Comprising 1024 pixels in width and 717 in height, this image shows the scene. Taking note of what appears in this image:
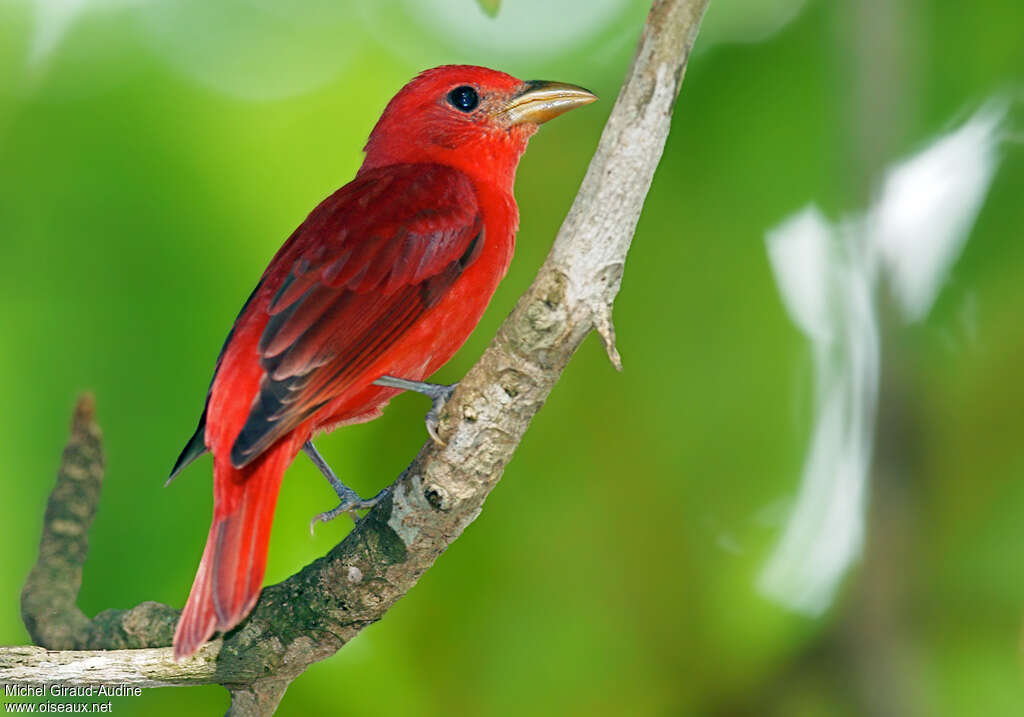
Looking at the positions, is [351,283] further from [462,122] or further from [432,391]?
[462,122]

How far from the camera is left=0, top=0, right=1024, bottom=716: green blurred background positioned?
2.58 meters

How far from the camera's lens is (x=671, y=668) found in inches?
103

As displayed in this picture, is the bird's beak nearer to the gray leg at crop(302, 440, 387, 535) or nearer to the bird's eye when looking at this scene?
the bird's eye

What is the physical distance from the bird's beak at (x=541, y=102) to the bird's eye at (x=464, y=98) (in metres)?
0.07

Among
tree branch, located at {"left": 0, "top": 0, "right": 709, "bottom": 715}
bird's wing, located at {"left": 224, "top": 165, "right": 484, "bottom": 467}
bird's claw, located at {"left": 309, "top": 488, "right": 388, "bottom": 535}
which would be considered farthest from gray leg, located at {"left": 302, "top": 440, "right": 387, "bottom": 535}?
bird's wing, located at {"left": 224, "top": 165, "right": 484, "bottom": 467}

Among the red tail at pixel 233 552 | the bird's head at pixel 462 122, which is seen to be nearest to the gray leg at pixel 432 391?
the red tail at pixel 233 552

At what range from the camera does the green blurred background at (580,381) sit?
102 inches

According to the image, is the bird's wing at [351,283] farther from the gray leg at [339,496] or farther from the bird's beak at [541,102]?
the gray leg at [339,496]

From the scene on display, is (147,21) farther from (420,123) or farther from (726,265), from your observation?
(726,265)

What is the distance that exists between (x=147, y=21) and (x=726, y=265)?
1566 millimetres

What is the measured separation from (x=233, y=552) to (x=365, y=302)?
0.57m

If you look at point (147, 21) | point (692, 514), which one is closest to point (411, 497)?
point (692, 514)

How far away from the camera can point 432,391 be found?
83.5 inches

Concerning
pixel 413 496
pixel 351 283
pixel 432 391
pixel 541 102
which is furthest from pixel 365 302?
pixel 541 102
